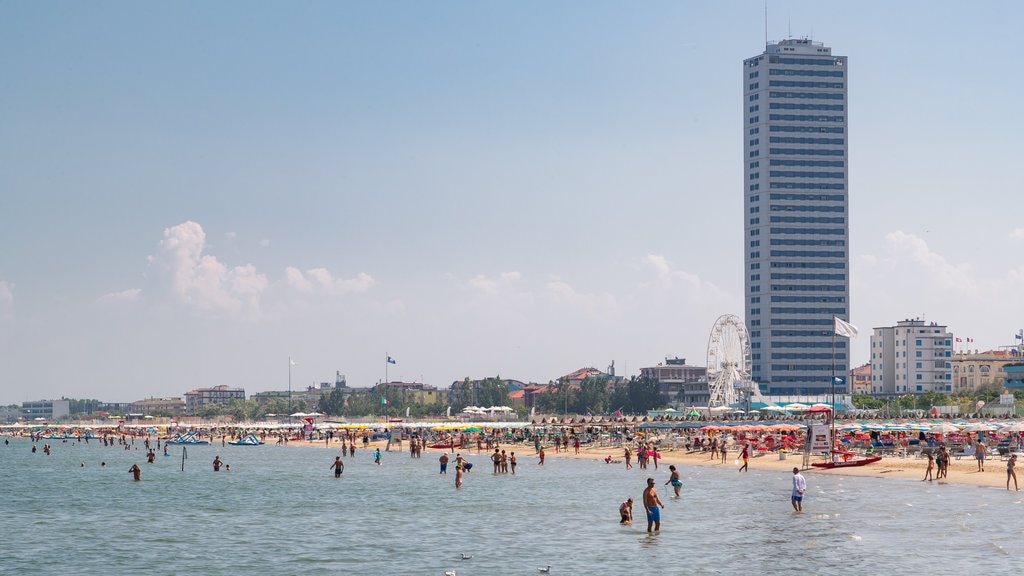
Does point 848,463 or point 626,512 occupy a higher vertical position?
point 626,512

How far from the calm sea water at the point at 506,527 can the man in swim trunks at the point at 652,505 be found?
582 millimetres

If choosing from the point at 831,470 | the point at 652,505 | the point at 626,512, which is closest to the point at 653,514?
the point at 652,505

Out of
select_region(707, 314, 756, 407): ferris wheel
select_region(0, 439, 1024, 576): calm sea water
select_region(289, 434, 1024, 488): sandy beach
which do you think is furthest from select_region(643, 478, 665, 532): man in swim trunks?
select_region(707, 314, 756, 407): ferris wheel

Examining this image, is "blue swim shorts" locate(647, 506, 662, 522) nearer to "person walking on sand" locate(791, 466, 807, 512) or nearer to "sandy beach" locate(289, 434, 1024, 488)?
"person walking on sand" locate(791, 466, 807, 512)

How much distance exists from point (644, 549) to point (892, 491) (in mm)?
24090

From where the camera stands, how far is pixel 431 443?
443 ft

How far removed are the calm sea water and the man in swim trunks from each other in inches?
22.9

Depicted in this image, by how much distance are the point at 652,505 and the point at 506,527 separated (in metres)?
8.21

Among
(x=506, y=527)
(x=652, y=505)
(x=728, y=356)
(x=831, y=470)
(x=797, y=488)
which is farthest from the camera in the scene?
(x=728, y=356)

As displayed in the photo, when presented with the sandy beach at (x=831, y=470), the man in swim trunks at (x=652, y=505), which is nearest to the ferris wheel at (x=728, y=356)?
the sandy beach at (x=831, y=470)

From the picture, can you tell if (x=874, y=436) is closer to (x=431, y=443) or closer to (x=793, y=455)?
(x=793, y=455)

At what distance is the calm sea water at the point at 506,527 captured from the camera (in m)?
35.5

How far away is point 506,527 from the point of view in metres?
46.1

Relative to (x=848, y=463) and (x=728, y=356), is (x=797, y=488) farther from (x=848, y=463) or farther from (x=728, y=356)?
(x=728, y=356)
